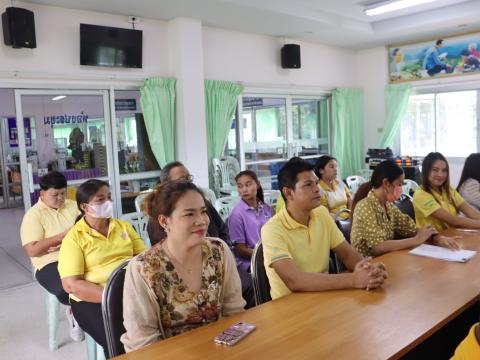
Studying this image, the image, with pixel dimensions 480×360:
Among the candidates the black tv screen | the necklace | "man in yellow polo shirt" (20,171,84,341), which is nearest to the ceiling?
the black tv screen

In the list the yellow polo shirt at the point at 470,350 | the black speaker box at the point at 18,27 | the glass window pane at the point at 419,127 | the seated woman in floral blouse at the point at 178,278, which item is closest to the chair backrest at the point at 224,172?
the black speaker box at the point at 18,27

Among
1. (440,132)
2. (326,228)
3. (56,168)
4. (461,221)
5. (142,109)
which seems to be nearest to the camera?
(326,228)

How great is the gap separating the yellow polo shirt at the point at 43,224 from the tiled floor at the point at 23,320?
1.89 ft

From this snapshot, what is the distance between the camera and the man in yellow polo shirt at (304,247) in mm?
1928

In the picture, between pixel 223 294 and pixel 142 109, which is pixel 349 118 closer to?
pixel 142 109

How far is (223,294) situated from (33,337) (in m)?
2.18

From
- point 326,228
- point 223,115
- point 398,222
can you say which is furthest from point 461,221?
point 223,115

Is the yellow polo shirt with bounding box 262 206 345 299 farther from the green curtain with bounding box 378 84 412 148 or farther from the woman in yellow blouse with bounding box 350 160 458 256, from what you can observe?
the green curtain with bounding box 378 84 412 148

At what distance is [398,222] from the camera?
9.23ft

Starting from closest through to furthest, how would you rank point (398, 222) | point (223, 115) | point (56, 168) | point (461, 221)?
1. point (398, 222)
2. point (461, 221)
3. point (56, 168)
4. point (223, 115)

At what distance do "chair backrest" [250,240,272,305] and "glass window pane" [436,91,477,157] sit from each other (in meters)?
6.35

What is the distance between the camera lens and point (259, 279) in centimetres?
213

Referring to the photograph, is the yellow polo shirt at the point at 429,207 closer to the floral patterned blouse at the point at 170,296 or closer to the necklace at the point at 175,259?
the floral patterned blouse at the point at 170,296

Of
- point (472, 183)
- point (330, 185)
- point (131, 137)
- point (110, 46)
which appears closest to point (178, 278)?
point (472, 183)
